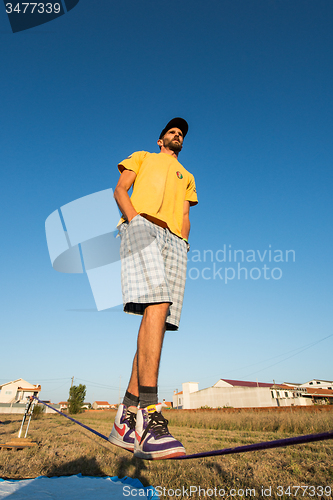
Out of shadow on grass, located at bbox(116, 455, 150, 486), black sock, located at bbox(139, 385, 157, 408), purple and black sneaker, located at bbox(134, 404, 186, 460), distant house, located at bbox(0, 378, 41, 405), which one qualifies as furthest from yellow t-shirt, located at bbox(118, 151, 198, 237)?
distant house, located at bbox(0, 378, 41, 405)

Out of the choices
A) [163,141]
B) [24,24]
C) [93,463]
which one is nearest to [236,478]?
[93,463]

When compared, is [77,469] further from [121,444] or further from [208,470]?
[121,444]

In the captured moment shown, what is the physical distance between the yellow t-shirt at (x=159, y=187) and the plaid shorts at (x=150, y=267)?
0.11 m

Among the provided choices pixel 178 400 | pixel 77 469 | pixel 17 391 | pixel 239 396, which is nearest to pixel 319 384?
pixel 239 396

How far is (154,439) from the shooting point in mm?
1236

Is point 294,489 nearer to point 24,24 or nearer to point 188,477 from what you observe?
point 188,477

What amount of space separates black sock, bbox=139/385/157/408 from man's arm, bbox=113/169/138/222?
109 cm

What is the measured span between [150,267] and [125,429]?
3.22 ft

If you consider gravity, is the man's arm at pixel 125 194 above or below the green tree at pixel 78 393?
above

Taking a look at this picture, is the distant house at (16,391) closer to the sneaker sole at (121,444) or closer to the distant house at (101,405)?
the distant house at (101,405)

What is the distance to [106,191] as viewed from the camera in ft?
15.7

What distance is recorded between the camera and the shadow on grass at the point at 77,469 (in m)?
2.73

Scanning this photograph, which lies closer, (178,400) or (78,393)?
(78,393)

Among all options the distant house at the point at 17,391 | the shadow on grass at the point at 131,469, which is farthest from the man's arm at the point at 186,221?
the distant house at the point at 17,391
